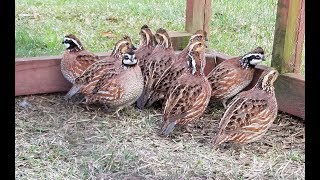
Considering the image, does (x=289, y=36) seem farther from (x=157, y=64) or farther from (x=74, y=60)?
(x=74, y=60)

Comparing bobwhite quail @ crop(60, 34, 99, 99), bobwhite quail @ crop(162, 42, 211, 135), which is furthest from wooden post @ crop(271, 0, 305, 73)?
bobwhite quail @ crop(60, 34, 99, 99)

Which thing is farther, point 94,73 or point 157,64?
point 157,64

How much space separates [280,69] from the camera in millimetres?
5023

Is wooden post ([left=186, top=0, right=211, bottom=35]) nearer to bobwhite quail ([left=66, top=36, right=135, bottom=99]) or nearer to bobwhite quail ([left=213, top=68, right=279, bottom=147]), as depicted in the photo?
bobwhite quail ([left=66, top=36, right=135, bottom=99])

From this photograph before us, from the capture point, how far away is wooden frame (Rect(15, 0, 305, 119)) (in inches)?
190

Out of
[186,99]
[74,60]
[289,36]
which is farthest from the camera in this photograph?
[74,60]

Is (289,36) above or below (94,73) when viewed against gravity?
above

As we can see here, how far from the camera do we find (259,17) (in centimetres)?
768

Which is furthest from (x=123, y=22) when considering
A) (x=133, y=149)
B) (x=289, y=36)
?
(x=133, y=149)

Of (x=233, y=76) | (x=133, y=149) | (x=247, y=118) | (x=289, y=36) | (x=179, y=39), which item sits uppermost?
(x=289, y=36)

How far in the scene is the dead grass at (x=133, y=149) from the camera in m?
3.82

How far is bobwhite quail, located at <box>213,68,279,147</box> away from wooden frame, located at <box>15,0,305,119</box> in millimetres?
441

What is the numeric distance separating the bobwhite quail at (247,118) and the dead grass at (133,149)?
125 millimetres

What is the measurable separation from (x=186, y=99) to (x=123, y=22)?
11.3 ft
